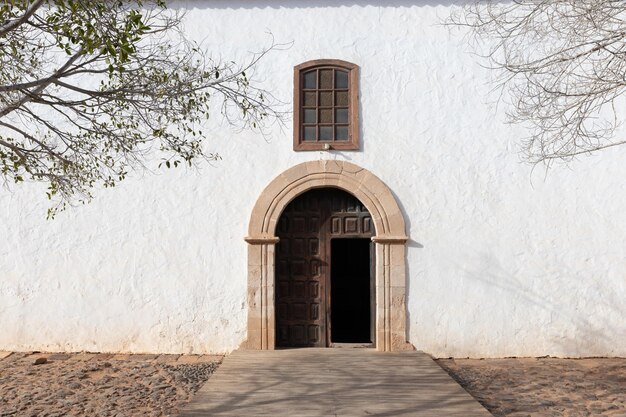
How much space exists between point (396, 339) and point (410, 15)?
405 centimetres

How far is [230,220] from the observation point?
270 inches

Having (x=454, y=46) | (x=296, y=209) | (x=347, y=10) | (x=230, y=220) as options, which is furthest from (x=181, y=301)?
(x=454, y=46)

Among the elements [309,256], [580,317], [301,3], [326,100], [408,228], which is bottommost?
[580,317]

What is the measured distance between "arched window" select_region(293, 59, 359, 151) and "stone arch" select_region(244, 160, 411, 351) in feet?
1.33

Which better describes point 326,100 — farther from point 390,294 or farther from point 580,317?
point 580,317

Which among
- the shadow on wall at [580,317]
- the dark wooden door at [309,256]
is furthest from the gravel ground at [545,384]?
the dark wooden door at [309,256]

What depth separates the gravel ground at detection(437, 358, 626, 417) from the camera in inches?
191

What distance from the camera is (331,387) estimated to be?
5.14 meters

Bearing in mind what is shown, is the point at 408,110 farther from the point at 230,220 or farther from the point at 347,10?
the point at 230,220

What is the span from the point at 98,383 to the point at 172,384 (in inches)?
30.3

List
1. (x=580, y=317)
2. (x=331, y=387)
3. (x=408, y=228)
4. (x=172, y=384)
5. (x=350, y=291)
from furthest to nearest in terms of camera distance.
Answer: (x=350, y=291) < (x=408, y=228) < (x=580, y=317) < (x=172, y=384) < (x=331, y=387)

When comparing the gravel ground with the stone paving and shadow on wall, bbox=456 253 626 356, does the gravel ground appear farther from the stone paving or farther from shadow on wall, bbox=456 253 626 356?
the stone paving

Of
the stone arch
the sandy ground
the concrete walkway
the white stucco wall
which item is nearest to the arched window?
the white stucco wall

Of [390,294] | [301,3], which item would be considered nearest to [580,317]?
[390,294]
